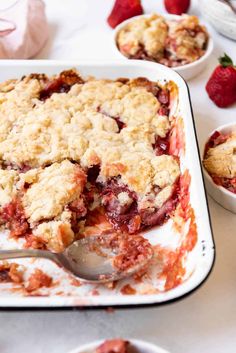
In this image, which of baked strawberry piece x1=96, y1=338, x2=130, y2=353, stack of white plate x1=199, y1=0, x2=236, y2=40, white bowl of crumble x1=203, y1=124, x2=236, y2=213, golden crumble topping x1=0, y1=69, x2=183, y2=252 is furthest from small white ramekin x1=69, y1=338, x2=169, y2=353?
stack of white plate x1=199, y1=0, x2=236, y2=40

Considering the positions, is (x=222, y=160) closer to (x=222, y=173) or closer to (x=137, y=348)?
(x=222, y=173)

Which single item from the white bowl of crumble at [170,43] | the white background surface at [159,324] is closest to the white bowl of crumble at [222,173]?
the white background surface at [159,324]

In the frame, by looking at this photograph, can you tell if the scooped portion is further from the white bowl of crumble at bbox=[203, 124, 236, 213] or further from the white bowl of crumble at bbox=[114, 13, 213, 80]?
the white bowl of crumble at bbox=[114, 13, 213, 80]

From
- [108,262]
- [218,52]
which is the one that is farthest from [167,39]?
[108,262]

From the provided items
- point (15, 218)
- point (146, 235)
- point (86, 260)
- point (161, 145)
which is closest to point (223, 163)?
point (161, 145)

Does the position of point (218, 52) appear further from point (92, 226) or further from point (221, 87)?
point (92, 226)

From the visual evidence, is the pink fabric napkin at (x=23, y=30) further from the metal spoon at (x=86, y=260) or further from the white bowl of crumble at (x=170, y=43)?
the metal spoon at (x=86, y=260)
